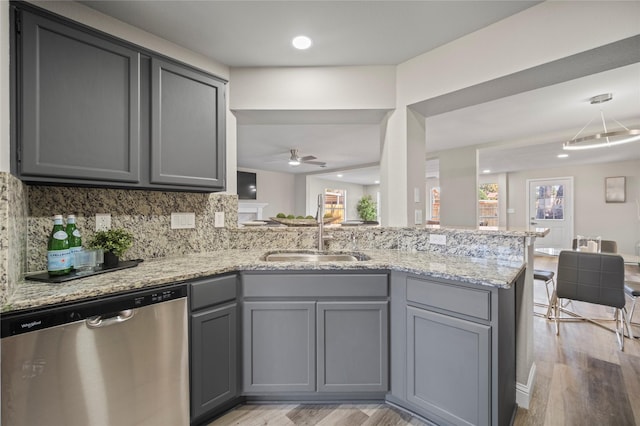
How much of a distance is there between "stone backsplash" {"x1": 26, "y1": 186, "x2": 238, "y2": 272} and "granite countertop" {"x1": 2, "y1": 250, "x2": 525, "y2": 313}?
14 centimetres

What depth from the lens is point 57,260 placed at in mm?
1391

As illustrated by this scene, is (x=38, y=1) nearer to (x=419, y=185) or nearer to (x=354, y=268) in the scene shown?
(x=354, y=268)

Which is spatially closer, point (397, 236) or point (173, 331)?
point (173, 331)

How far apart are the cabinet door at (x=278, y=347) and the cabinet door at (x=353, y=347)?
0.26ft

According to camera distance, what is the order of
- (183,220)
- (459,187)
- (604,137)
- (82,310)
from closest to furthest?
(82,310) < (183,220) < (604,137) < (459,187)

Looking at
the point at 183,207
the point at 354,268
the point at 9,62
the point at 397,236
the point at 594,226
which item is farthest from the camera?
the point at 594,226

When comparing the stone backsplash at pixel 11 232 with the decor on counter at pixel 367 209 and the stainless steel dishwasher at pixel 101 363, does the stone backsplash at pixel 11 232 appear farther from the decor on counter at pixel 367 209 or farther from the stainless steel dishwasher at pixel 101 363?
the decor on counter at pixel 367 209

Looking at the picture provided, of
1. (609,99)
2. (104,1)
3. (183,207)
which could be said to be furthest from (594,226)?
(104,1)

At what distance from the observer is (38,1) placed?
5.18 ft

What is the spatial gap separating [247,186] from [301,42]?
5.71m

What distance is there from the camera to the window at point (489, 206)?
882 centimetres

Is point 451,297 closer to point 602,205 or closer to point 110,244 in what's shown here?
point 110,244

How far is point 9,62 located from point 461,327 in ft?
8.07

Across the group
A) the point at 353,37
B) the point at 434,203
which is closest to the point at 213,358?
the point at 353,37
